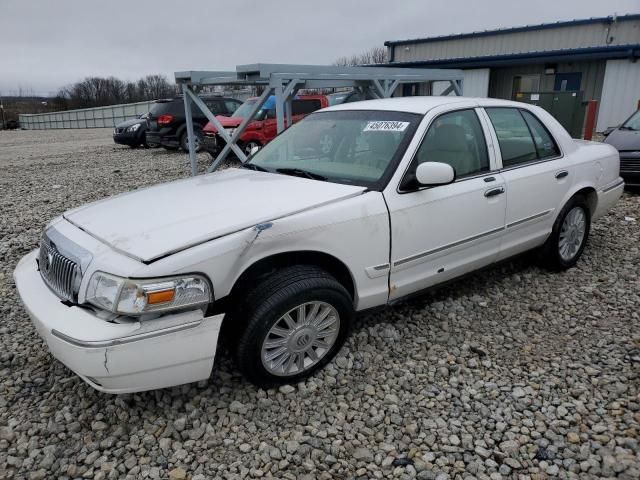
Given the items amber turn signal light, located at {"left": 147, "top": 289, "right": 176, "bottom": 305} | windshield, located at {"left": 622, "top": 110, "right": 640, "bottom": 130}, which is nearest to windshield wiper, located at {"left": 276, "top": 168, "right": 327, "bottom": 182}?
amber turn signal light, located at {"left": 147, "top": 289, "right": 176, "bottom": 305}

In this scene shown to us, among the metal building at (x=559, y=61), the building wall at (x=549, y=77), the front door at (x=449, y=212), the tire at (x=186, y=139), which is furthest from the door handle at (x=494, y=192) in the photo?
the building wall at (x=549, y=77)

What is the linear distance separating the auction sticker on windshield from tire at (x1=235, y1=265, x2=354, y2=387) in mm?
1210

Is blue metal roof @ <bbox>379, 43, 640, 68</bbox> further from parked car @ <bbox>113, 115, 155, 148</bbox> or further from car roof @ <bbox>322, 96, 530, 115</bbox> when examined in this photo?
car roof @ <bbox>322, 96, 530, 115</bbox>

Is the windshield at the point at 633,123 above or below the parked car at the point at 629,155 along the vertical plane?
above

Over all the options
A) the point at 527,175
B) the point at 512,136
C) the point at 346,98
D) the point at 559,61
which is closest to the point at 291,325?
the point at 527,175

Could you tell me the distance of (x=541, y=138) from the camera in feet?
13.6

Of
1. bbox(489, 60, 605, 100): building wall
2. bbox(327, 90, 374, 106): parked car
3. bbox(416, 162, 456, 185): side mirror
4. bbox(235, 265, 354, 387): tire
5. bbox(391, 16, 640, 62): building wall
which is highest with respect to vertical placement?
bbox(391, 16, 640, 62): building wall

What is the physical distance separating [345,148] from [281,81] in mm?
3841

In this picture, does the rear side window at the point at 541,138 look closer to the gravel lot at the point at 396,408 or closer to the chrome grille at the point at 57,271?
the gravel lot at the point at 396,408

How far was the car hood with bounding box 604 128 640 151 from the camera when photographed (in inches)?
297

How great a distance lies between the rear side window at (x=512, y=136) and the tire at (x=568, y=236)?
2.24ft

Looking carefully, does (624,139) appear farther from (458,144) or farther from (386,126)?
(386,126)

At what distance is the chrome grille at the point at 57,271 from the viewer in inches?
98.5

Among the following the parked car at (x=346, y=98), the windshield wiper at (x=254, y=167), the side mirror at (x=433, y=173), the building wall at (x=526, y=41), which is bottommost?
the windshield wiper at (x=254, y=167)
